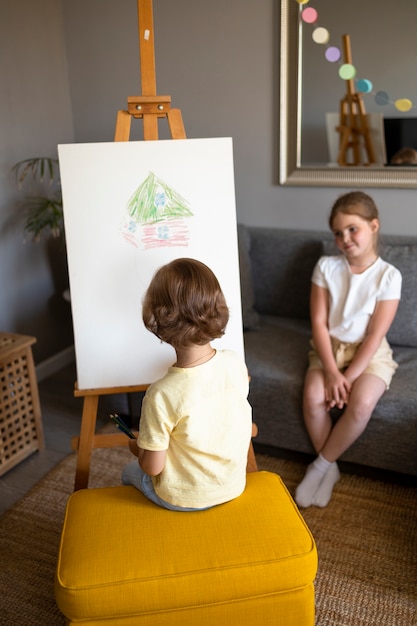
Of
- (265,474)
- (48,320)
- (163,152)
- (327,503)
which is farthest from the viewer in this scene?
(48,320)

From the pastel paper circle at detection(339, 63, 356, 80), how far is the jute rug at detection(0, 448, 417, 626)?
1.59 meters

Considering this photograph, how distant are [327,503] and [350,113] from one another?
157cm

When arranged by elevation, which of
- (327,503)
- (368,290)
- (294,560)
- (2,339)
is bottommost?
(327,503)

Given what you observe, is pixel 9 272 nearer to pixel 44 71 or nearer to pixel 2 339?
pixel 2 339

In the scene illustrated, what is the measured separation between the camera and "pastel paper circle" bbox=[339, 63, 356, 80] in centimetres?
242

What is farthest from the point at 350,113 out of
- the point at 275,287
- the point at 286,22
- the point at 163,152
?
the point at 163,152

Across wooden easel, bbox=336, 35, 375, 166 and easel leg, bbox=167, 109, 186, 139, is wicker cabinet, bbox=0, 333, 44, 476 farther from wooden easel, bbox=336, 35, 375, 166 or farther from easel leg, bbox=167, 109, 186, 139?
wooden easel, bbox=336, 35, 375, 166

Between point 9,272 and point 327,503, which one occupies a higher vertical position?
point 9,272

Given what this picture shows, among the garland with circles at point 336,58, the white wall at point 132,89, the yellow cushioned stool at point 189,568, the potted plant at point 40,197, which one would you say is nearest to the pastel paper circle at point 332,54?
the garland with circles at point 336,58

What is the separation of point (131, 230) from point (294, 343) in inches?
37.7

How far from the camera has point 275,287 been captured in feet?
8.72

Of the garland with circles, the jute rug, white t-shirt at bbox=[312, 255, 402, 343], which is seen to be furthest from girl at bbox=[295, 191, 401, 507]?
the garland with circles

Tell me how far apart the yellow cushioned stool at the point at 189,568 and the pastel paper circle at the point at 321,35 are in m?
1.90

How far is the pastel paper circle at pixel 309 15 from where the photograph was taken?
241 centimetres
